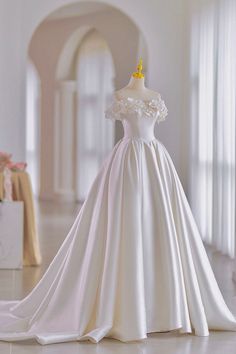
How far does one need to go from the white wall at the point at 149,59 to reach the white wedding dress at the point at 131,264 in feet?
12.9

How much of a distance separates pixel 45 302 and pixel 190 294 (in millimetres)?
870

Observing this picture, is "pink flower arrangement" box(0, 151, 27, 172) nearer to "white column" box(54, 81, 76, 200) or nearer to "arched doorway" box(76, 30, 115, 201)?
"arched doorway" box(76, 30, 115, 201)

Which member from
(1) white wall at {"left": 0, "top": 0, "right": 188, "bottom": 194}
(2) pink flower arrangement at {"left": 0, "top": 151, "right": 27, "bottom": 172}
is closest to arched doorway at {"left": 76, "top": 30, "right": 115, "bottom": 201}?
(1) white wall at {"left": 0, "top": 0, "right": 188, "bottom": 194}

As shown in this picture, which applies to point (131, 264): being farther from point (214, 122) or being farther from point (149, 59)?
point (149, 59)

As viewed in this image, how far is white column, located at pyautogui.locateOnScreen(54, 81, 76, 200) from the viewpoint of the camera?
13375 mm

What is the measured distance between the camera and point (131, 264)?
4.14m

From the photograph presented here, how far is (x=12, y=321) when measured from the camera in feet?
14.5

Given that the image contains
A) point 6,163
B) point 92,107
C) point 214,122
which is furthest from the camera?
point 92,107

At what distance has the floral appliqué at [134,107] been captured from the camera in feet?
14.5

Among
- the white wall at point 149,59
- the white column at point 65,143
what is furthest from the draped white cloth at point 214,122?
the white column at point 65,143

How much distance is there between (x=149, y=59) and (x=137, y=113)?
174 inches

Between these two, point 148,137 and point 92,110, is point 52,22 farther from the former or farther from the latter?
point 148,137

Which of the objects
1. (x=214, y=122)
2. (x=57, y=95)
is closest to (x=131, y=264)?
(x=214, y=122)

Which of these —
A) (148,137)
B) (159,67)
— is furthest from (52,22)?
(148,137)
